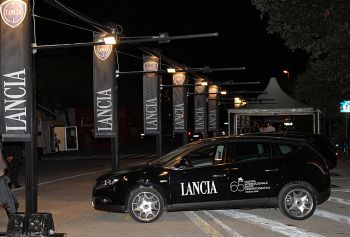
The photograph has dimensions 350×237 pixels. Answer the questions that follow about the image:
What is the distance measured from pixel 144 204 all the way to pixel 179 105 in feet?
47.7

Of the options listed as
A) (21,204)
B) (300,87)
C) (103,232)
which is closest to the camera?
(103,232)

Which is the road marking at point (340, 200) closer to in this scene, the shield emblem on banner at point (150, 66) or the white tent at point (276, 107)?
the shield emblem on banner at point (150, 66)

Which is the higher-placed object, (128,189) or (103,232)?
(128,189)

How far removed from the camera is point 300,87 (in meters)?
38.4

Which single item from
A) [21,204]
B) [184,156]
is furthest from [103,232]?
[21,204]

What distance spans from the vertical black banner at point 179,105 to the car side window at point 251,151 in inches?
530

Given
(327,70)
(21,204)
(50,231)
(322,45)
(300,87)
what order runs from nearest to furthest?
(50,231) → (21,204) → (322,45) → (327,70) → (300,87)

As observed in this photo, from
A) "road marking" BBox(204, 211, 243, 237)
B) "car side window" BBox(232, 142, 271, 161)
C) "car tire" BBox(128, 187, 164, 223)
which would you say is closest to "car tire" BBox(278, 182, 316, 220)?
"car side window" BBox(232, 142, 271, 161)

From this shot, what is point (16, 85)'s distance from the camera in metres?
8.24

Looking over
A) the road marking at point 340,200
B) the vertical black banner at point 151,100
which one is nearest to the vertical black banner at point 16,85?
the road marking at point 340,200

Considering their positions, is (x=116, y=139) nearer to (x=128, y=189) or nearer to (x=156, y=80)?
(x=156, y=80)

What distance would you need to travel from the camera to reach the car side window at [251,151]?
1038cm

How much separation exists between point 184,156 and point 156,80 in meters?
9.76

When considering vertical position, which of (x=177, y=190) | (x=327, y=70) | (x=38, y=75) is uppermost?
(x=38, y=75)
